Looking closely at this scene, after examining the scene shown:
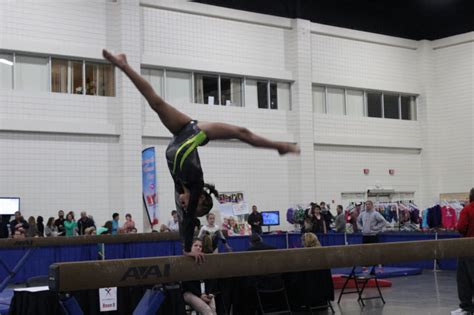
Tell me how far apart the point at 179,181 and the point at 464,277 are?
616 cm

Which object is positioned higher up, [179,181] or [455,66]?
[455,66]

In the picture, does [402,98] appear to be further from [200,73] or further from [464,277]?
[464,277]

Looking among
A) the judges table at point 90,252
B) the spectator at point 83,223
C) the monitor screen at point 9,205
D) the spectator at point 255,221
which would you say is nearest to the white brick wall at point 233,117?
the monitor screen at point 9,205

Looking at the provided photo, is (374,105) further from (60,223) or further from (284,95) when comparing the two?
(60,223)

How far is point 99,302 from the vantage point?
9.17 m

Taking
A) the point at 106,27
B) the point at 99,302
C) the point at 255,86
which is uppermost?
the point at 106,27

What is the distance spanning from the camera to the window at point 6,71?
776 inches

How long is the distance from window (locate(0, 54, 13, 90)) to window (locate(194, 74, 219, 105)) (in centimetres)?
669

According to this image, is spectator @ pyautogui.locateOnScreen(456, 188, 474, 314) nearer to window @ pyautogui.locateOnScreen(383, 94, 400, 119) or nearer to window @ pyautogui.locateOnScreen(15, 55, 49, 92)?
window @ pyautogui.locateOnScreen(15, 55, 49, 92)

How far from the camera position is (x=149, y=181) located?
21.9 meters

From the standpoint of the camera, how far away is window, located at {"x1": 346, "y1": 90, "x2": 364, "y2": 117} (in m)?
27.9

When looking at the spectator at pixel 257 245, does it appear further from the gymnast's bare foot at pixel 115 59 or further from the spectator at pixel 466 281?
the gymnast's bare foot at pixel 115 59

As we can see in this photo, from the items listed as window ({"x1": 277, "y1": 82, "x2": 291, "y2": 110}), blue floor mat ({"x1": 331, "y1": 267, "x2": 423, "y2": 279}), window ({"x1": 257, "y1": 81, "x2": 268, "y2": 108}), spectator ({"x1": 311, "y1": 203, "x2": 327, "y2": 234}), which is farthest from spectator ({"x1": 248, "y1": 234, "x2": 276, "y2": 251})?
window ({"x1": 277, "y1": 82, "x2": 291, "y2": 110})

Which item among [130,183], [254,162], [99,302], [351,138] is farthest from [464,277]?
[351,138]
